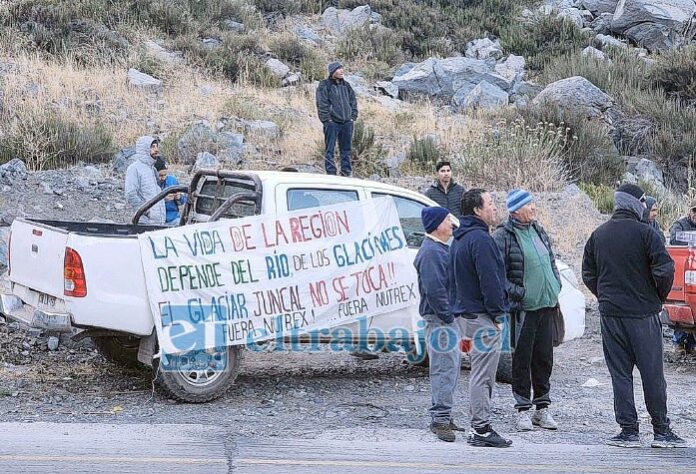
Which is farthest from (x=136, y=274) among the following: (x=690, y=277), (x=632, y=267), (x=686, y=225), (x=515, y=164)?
(x=515, y=164)

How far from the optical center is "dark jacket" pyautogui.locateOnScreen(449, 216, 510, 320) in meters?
6.79

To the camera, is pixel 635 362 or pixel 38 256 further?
pixel 38 256

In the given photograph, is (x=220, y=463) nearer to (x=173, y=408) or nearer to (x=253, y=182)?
(x=173, y=408)

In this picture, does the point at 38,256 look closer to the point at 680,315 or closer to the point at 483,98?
the point at 680,315

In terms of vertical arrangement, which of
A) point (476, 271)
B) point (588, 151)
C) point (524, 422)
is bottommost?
point (588, 151)

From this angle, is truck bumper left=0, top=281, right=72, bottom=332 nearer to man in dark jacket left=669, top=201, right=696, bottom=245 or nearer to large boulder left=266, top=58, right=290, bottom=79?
man in dark jacket left=669, top=201, right=696, bottom=245

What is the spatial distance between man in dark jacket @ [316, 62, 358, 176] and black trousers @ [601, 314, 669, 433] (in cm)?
848

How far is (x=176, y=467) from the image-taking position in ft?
20.2

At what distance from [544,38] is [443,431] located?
25159mm

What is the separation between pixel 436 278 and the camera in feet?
23.2

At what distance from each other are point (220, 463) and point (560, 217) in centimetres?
1059

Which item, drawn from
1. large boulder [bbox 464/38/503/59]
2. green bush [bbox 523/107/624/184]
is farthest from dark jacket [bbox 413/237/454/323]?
large boulder [bbox 464/38/503/59]

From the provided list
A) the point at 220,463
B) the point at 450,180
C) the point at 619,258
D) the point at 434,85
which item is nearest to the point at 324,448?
the point at 220,463


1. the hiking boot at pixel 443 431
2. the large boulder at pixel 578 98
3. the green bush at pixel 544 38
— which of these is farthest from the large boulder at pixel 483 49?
the hiking boot at pixel 443 431
